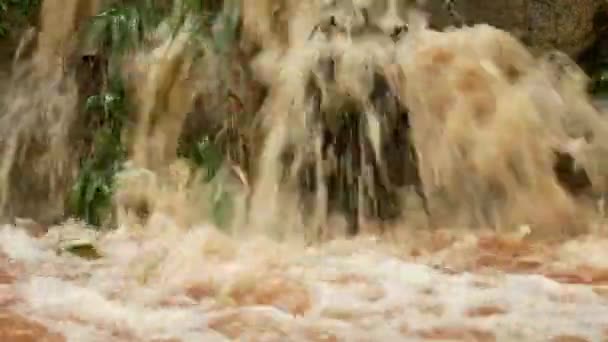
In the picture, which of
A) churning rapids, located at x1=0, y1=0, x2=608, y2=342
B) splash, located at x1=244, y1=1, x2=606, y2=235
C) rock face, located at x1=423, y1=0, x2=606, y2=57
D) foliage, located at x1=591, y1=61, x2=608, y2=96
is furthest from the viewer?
foliage, located at x1=591, y1=61, x2=608, y2=96

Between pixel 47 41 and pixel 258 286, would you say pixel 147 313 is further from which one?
pixel 47 41

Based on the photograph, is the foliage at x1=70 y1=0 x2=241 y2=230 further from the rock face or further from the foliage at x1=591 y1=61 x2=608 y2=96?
the foliage at x1=591 y1=61 x2=608 y2=96

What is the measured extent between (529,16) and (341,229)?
118cm

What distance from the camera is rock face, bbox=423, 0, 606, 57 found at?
443 cm

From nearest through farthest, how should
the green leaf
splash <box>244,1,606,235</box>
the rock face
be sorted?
the green leaf, splash <box>244,1,606,235</box>, the rock face

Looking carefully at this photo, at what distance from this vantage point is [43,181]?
445cm

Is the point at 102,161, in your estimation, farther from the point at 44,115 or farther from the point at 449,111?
the point at 449,111

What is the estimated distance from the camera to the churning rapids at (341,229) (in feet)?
10.0

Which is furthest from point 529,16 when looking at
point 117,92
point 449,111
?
point 117,92

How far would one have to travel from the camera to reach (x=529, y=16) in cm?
446

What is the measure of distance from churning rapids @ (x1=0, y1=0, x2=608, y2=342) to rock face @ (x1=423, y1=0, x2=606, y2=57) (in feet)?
0.32

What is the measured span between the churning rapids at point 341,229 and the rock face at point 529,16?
3.8 inches

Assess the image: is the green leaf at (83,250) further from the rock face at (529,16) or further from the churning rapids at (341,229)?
the rock face at (529,16)

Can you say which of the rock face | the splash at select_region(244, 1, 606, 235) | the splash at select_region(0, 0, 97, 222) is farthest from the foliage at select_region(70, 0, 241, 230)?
the rock face
